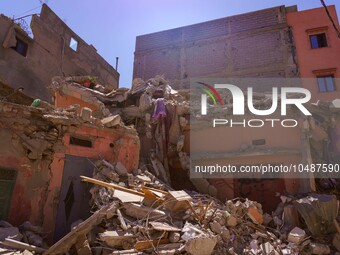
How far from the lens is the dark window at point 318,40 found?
17.8m

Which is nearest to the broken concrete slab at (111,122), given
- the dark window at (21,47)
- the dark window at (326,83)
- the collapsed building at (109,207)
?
the collapsed building at (109,207)

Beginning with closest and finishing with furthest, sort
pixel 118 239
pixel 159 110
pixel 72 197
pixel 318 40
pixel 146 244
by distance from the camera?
pixel 146 244
pixel 118 239
pixel 72 197
pixel 159 110
pixel 318 40

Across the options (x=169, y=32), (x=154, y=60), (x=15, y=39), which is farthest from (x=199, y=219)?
(x=169, y=32)

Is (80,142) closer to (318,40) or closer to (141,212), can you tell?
(141,212)

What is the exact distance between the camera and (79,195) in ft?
26.1

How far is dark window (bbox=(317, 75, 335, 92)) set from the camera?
16688 millimetres

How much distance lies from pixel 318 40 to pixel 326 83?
327 centimetres

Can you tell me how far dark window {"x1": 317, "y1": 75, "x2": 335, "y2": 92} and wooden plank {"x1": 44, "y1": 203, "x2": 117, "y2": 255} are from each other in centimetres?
1568

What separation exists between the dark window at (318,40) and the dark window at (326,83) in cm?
232

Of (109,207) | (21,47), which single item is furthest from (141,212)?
(21,47)

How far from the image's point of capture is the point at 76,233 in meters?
5.94

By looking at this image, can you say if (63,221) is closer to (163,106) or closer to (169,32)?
(163,106)

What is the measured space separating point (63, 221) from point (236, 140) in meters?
7.66

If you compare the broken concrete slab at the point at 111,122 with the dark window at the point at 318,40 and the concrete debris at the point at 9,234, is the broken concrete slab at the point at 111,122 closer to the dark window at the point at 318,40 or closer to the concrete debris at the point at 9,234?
the concrete debris at the point at 9,234
